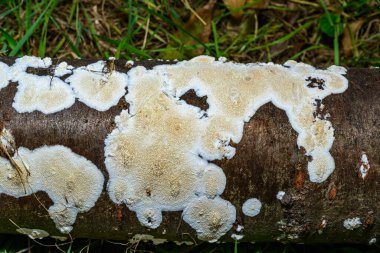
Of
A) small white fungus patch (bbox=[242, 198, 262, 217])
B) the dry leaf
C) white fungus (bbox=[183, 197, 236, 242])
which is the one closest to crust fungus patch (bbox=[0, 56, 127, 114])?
white fungus (bbox=[183, 197, 236, 242])

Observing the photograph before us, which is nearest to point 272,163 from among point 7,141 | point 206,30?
point 7,141

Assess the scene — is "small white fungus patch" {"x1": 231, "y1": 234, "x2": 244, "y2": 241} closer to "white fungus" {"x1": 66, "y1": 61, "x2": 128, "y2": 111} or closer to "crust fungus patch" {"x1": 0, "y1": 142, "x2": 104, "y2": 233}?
"crust fungus patch" {"x1": 0, "y1": 142, "x2": 104, "y2": 233}

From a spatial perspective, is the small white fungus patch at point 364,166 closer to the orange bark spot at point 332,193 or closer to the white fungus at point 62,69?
the orange bark spot at point 332,193

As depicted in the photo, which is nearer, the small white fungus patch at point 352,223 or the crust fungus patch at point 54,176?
the crust fungus patch at point 54,176

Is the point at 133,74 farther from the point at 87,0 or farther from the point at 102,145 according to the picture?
the point at 87,0

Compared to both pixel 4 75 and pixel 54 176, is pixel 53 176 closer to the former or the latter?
pixel 54 176

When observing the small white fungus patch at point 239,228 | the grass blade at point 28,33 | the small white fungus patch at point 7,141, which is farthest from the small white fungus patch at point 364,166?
the grass blade at point 28,33
